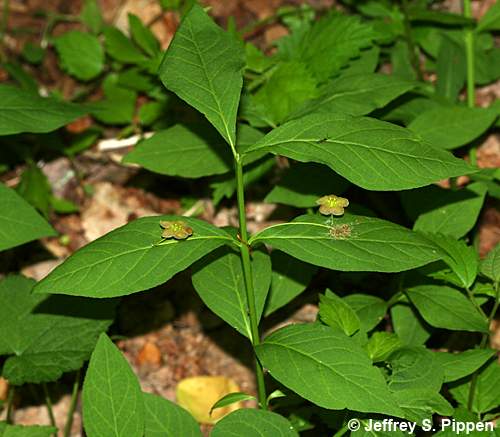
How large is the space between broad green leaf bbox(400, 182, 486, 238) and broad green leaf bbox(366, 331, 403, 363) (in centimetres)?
50

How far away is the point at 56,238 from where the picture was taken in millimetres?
3576

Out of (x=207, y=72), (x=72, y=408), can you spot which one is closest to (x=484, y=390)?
(x=207, y=72)

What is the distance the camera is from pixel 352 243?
2.12m

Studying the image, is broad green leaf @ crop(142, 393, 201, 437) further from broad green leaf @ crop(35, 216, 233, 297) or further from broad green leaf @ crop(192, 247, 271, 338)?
broad green leaf @ crop(35, 216, 233, 297)

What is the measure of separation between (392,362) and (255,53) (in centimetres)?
152

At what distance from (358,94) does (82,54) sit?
176 cm

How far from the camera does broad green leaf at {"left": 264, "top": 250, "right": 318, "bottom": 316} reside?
268 cm

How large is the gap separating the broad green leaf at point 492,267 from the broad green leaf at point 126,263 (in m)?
0.86

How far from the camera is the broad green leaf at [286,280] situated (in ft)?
8.80

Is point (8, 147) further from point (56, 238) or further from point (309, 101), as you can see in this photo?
point (309, 101)

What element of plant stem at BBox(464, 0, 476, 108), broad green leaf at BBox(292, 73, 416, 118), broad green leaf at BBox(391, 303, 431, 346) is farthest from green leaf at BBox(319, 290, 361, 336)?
plant stem at BBox(464, 0, 476, 108)

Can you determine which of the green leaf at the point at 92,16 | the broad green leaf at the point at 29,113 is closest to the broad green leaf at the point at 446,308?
the broad green leaf at the point at 29,113

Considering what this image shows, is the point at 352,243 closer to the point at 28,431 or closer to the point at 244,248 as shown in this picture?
the point at 244,248

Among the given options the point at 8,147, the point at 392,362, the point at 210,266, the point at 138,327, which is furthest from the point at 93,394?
the point at 8,147
